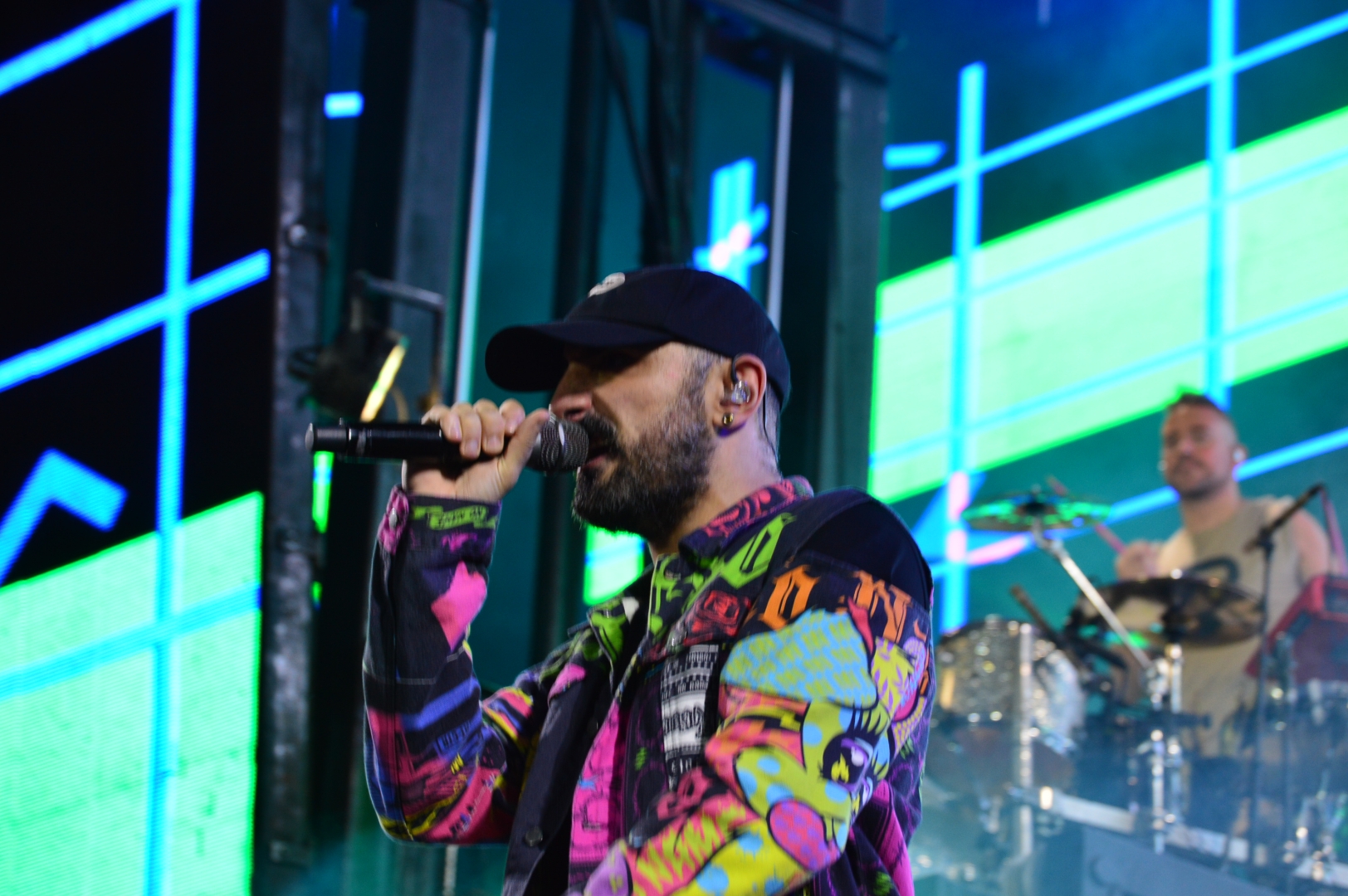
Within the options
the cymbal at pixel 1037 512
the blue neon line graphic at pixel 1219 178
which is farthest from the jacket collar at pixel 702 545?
the blue neon line graphic at pixel 1219 178

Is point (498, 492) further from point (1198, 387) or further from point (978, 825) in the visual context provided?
point (1198, 387)

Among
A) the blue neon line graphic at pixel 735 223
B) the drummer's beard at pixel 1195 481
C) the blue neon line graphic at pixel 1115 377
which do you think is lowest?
the drummer's beard at pixel 1195 481

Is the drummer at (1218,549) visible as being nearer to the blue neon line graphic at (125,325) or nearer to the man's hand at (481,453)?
the blue neon line graphic at (125,325)

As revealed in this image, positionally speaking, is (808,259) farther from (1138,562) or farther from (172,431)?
(172,431)

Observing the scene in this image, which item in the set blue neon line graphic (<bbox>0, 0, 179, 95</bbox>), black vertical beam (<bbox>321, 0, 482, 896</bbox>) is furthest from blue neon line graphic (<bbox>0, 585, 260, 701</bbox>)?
blue neon line graphic (<bbox>0, 0, 179, 95</bbox>)

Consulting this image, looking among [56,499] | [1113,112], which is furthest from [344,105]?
[1113,112]

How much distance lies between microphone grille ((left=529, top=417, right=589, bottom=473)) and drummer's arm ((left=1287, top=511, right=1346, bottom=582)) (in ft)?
11.9

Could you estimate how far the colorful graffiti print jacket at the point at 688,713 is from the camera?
0.89 m

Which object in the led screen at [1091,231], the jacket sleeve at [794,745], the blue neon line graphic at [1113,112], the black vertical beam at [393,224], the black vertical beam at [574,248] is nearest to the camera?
the jacket sleeve at [794,745]

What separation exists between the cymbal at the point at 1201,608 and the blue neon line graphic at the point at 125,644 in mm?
2794

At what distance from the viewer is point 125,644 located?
2.70m

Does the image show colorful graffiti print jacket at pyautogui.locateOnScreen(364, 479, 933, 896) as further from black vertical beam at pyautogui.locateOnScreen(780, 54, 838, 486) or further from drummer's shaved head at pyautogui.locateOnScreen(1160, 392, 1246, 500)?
drummer's shaved head at pyautogui.locateOnScreen(1160, 392, 1246, 500)

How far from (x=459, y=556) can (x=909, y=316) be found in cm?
515

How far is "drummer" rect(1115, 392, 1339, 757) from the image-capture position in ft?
13.4
